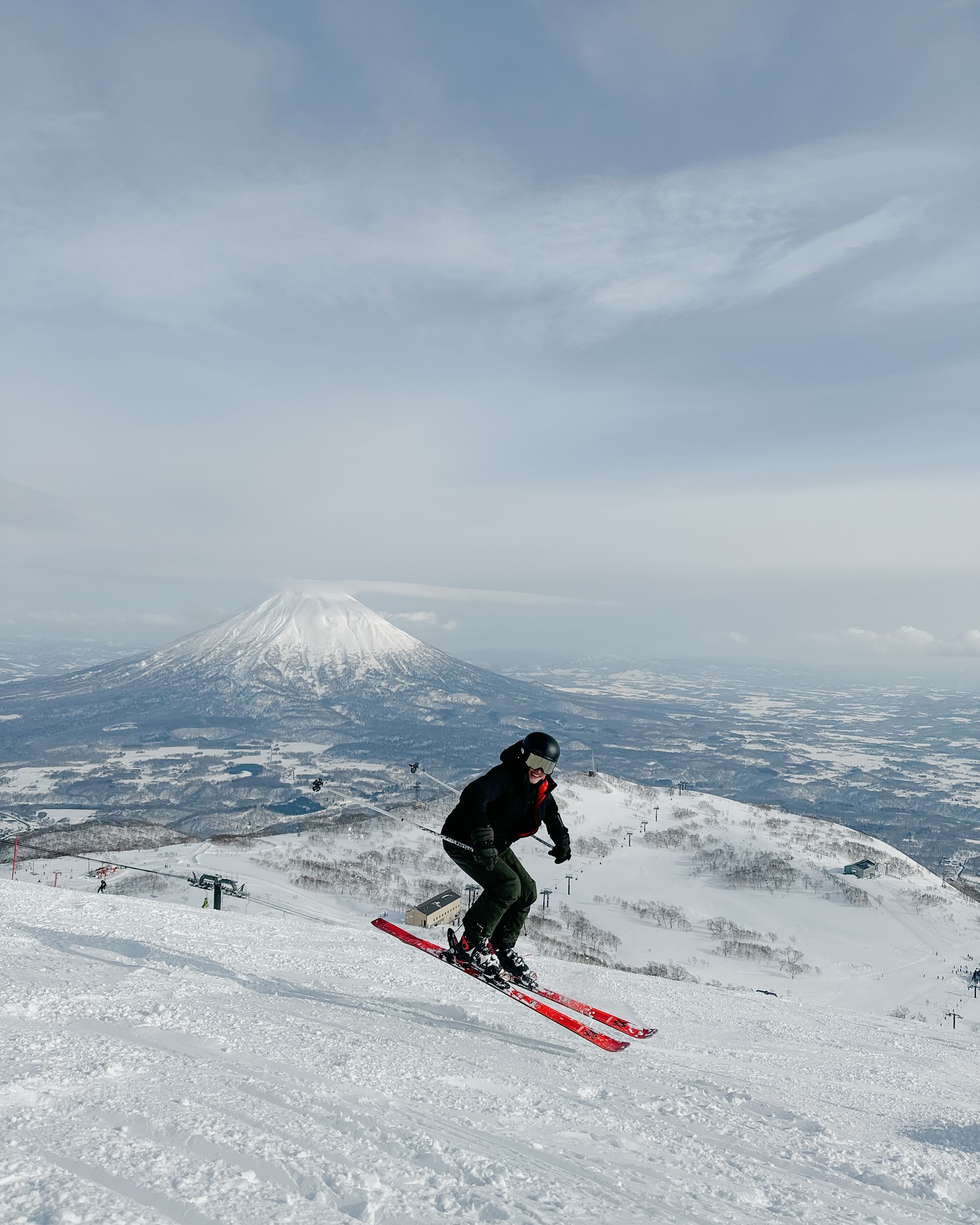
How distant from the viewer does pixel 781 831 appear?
401ft

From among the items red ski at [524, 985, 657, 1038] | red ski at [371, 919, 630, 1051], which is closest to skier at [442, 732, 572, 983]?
red ski at [371, 919, 630, 1051]

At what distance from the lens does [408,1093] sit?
18.8ft

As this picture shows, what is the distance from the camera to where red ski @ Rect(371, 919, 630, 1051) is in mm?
8008

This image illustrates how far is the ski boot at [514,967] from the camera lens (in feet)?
31.3

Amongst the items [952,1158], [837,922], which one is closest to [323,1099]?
[952,1158]

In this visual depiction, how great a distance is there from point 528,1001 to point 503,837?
7.68 feet

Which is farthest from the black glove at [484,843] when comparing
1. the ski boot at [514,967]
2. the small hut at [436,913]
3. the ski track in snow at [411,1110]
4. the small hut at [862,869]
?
the small hut at [862,869]

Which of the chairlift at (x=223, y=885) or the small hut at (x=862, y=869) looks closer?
the chairlift at (x=223, y=885)

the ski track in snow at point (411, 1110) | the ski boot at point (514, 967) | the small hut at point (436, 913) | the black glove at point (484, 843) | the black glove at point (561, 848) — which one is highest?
the black glove at point (484, 843)

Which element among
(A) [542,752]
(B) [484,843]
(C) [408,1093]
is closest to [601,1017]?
(B) [484,843]

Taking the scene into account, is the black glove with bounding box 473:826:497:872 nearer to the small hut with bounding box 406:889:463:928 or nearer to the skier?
the skier

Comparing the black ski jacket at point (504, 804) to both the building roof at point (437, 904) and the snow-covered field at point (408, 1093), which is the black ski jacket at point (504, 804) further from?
the building roof at point (437, 904)

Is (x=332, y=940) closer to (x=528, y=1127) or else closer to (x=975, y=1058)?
(x=528, y=1127)

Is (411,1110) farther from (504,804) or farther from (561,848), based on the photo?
(561,848)
